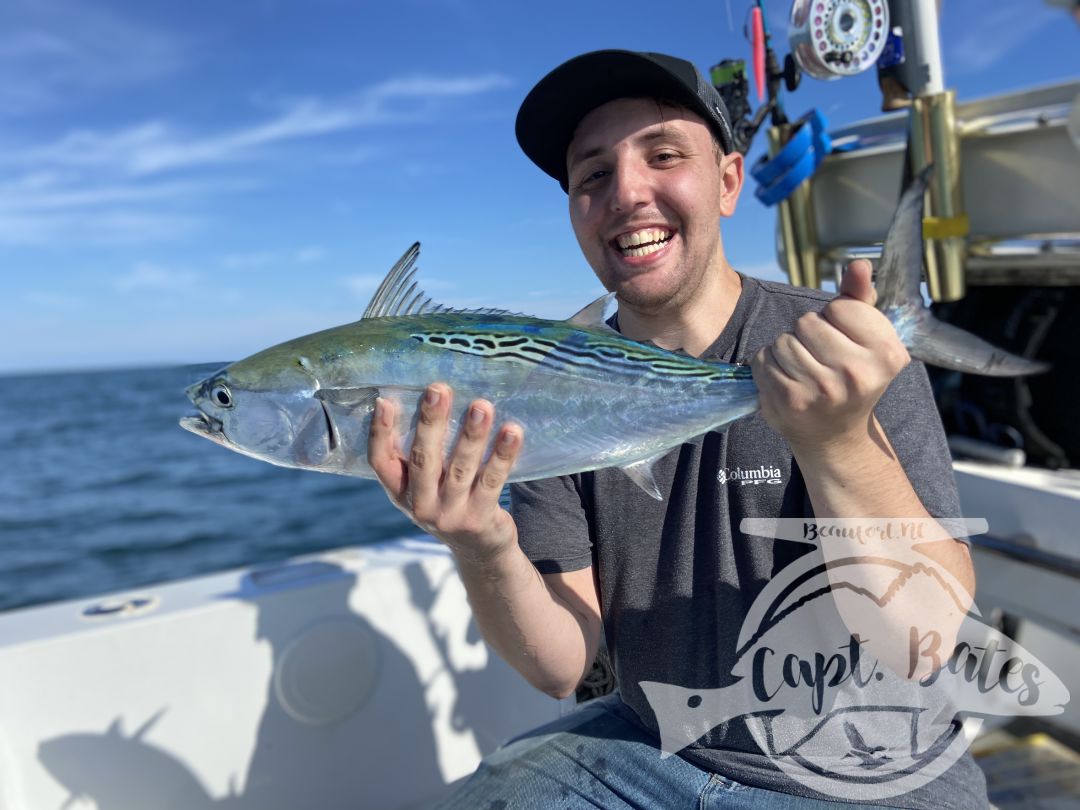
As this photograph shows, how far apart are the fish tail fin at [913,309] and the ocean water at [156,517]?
8984 millimetres

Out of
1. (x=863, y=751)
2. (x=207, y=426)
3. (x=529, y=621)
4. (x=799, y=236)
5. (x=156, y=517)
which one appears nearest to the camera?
(x=207, y=426)

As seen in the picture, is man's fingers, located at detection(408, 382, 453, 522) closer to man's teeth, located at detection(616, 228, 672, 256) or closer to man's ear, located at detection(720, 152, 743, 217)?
man's teeth, located at detection(616, 228, 672, 256)

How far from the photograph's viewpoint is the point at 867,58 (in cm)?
346

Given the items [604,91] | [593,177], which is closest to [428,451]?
[593,177]

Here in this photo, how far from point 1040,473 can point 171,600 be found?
12.4 ft

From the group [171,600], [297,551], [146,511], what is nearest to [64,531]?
[146,511]

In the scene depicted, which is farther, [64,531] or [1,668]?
[64,531]

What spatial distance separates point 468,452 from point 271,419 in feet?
1.36

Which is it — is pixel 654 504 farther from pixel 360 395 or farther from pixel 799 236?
pixel 799 236

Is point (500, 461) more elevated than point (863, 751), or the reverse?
point (500, 461)

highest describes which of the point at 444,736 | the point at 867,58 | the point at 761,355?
the point at 867,58

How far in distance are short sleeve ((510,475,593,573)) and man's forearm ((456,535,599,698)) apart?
86 millimetres

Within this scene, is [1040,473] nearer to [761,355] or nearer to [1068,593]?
[1068,593]

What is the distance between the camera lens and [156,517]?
15914mm
